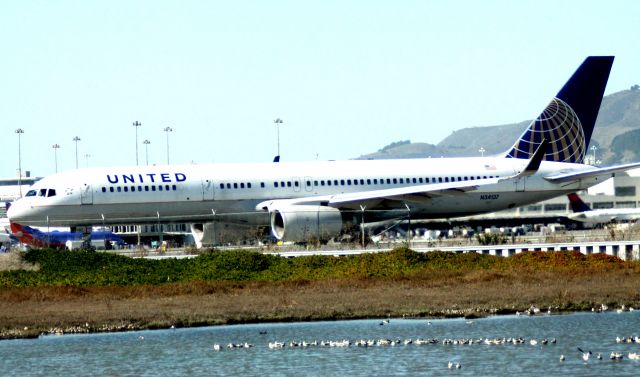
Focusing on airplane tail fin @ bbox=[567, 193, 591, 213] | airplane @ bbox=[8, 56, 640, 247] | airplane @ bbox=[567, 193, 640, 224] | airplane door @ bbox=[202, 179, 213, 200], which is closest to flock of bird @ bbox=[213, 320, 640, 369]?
airplane @ bbox=[8, 56, 640, 247]

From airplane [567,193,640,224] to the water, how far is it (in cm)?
6074

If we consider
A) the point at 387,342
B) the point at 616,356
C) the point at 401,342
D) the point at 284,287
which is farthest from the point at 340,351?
the point at 284,287

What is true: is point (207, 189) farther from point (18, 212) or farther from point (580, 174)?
point (580, 174)

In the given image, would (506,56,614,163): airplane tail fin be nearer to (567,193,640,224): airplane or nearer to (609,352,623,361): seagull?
(567,193,640,224): airplane

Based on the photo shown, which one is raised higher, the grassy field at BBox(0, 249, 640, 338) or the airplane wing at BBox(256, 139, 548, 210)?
the airplane wing at BBox(256, 139, 548, 210)

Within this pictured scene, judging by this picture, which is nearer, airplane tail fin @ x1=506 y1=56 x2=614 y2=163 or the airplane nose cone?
the airplane nose cone

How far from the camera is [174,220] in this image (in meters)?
62.2

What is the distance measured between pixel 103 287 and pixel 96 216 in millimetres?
13951

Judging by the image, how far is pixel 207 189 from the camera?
61.9 metres

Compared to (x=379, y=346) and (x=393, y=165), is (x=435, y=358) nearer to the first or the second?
(x=379, y=346)

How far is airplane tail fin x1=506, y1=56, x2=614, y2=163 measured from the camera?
228ft

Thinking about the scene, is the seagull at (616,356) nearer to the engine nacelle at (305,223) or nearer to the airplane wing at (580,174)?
the engine nacelle at (305,223)

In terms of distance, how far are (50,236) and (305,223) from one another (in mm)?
28771

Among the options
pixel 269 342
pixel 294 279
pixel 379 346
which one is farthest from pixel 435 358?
pixel 294 279
